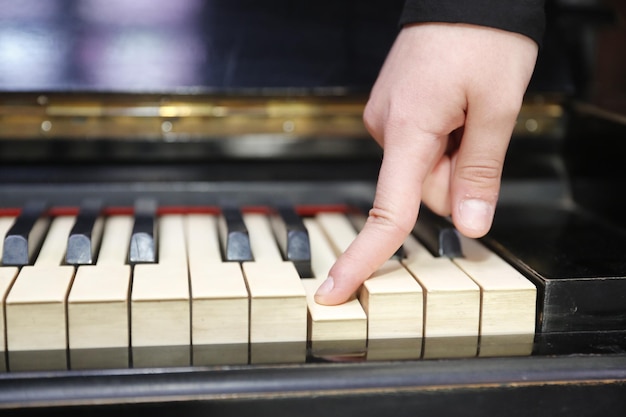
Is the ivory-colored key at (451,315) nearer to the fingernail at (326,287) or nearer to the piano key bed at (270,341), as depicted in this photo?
the piano key bed at (270,341)

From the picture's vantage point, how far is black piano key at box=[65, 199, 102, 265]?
1.11 meters

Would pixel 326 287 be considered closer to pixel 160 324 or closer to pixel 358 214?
pixel 160 324

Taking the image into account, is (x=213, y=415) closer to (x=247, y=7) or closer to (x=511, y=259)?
(x=511, y=259)

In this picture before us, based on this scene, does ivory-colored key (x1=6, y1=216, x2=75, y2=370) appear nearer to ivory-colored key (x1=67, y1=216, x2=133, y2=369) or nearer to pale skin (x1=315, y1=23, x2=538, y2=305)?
ivory-colored key (x1=67, y1=216, x2=133, y2=369)

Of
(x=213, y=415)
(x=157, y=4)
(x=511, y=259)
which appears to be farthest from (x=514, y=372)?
(x=157, y=4)

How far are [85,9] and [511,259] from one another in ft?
2.74

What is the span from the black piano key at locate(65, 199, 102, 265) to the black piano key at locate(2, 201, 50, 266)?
0.06 metres

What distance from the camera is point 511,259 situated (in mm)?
1157

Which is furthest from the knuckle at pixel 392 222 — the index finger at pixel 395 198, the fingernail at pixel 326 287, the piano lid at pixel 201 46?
the piano lid at pixel 201 46

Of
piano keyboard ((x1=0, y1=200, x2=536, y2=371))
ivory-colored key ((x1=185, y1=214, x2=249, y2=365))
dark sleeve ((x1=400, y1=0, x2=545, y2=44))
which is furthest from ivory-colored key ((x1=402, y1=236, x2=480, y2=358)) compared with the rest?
dark sleeve ((x1=400, y1=0, x2=545, y2=44))

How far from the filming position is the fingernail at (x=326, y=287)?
3.35 ft

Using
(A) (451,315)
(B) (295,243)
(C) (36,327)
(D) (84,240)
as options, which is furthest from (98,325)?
(A) (451,315)

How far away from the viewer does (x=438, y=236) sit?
120 cm

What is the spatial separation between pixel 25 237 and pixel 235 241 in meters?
0.29
